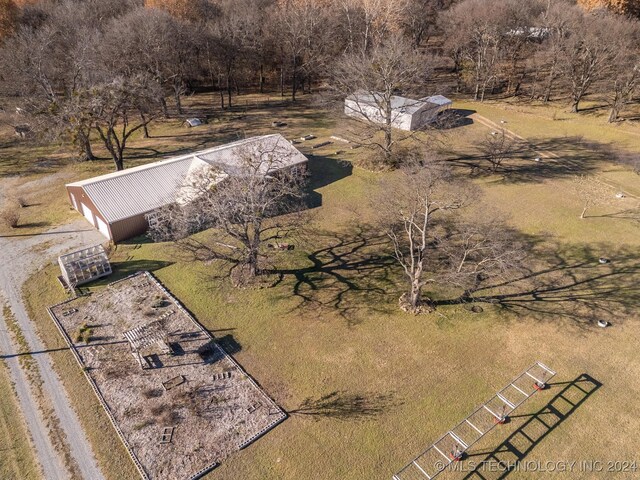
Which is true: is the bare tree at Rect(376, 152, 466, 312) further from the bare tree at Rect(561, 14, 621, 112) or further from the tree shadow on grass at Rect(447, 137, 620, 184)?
the bare tree at Rect(561, 14, 621, 112)

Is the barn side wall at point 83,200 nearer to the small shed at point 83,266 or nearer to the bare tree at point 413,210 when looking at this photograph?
the small shed at point 83,266

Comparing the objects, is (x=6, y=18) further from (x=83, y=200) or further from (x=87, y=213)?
(x=87, y=213)

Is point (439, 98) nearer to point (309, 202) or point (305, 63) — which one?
point (305, 63)

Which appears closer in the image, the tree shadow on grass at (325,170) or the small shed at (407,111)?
the tree shadow on grass at (325,170)

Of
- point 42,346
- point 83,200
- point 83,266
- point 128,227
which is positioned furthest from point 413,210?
point 83,200

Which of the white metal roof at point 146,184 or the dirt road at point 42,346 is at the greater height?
the white metal roof at point 146,184

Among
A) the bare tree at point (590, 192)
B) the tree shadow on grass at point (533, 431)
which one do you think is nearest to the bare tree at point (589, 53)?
the bare tree at point (590, 192)
